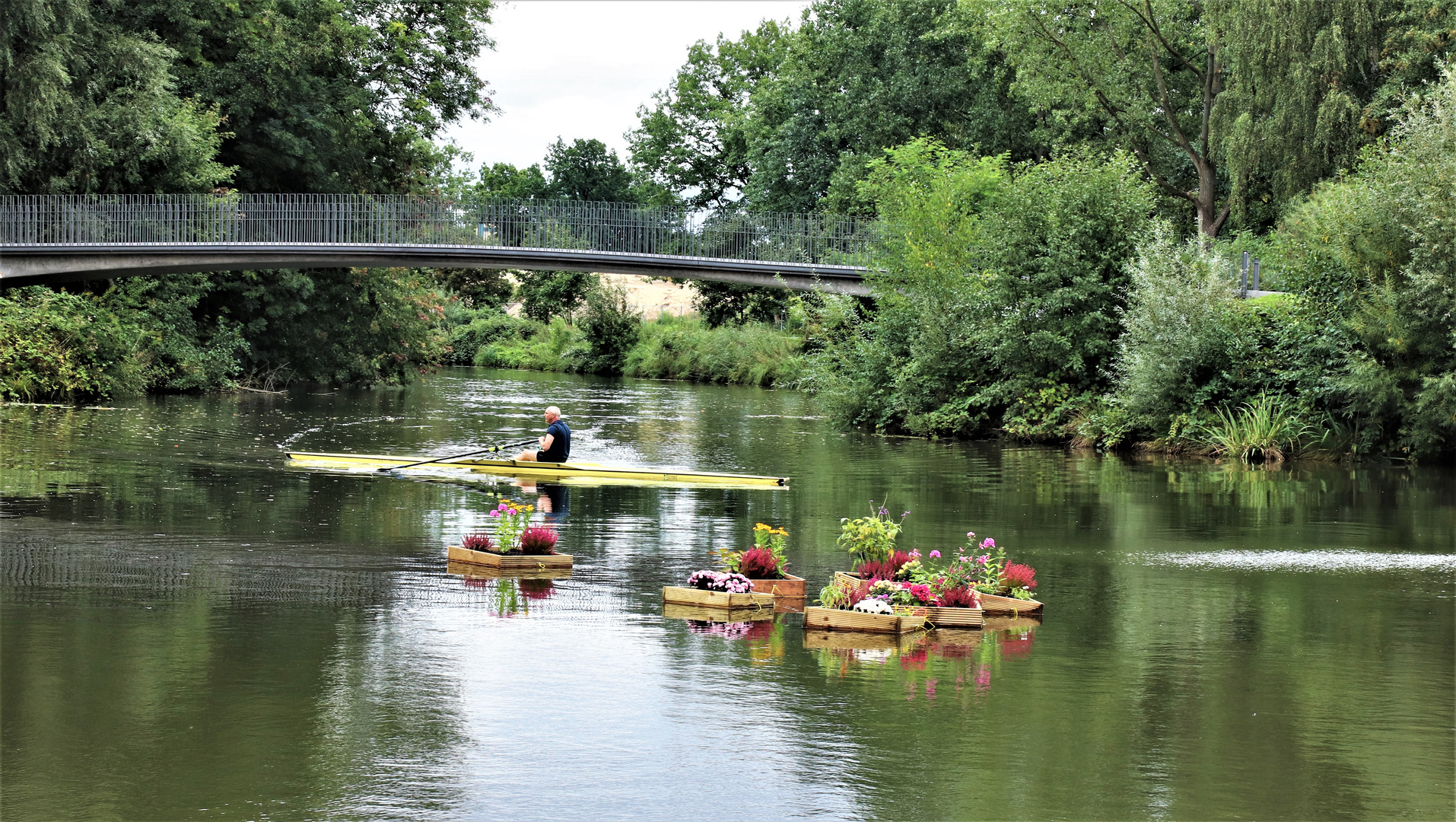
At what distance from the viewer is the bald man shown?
71.9ft

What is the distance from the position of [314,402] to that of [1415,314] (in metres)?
30.1

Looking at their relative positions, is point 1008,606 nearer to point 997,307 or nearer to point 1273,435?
point 1273,435

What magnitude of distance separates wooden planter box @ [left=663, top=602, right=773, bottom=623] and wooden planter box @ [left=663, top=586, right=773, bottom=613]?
3 cm

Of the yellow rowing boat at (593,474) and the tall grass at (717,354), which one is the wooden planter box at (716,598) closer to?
the yellow rowing boat at (593,474)

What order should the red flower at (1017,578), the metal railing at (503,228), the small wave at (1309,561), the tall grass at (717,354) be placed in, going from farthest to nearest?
A: 1. the tall grass at (717,354)
2. the metal railing at (503,228)
3. the small wave at (1309,561)
4. the red flower at (1017,578)

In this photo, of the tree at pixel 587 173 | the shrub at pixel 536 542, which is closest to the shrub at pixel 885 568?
the shrub at pixel 536 542

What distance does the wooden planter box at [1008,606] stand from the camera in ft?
39.0

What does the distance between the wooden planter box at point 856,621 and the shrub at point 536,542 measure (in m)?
3.40

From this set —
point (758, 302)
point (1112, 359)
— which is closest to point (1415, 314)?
point (1112, 359)

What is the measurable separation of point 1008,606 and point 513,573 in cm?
470

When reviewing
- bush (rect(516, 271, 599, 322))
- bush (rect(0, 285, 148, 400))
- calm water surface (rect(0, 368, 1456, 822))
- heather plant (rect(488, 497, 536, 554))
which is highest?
bush (rect(516, 271, 599, 322))

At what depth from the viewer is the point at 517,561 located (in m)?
13.4

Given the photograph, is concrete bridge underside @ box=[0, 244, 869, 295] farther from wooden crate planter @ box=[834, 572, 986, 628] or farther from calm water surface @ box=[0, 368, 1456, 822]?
wooden crate planter @ box=[834, 572, 986, 628]

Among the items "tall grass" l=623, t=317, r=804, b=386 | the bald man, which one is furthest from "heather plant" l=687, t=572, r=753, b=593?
"tall grass" l=623, t=317, r=804, b=386
